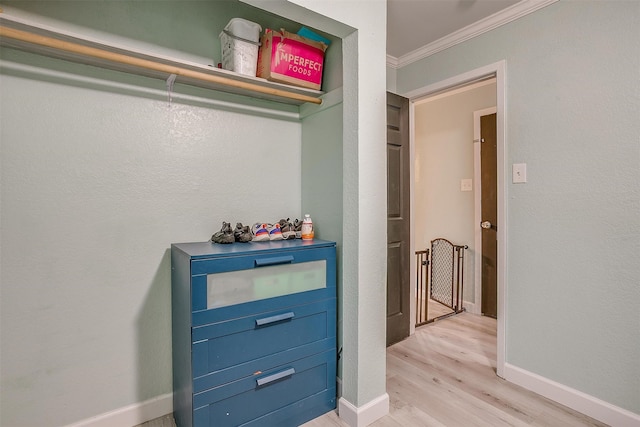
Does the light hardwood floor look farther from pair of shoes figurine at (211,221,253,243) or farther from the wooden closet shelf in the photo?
the wooden closet shelf

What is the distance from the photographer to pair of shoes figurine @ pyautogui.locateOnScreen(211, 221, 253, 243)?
172 cm

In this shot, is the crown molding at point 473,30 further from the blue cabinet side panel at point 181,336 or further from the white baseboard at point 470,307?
the white baseboard at point 470,307

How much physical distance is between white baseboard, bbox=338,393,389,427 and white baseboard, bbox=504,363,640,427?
37.1 inches

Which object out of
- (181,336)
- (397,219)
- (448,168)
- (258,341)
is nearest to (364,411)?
(258,341)

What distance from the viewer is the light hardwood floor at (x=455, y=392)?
5.49 feet

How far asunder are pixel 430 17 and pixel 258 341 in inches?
91.8

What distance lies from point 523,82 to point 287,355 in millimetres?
2187

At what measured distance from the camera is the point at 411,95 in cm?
271

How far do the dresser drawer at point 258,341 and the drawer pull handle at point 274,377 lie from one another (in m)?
0.05

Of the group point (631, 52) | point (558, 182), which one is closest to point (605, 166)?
point (558, 182)

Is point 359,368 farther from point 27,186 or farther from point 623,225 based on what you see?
point 27,186

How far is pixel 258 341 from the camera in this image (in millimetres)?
1510

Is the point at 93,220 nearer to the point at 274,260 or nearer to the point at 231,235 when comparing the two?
the point at 231,235

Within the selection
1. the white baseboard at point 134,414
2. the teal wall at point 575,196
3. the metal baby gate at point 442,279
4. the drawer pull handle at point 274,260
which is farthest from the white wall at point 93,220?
the metal baby gate at point 442,279
